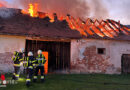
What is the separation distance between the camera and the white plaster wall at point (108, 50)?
1144 centimetres

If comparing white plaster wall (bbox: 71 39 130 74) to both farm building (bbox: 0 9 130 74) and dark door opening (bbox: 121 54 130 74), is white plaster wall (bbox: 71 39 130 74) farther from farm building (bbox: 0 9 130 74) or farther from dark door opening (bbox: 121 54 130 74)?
dark door opening (bbox: 121 54 130 74)

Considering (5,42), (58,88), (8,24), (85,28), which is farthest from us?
(85,28)

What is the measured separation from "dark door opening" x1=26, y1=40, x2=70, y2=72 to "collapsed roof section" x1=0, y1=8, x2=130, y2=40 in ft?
2.69

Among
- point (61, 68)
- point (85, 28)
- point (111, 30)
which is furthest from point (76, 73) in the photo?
point (111, 30)

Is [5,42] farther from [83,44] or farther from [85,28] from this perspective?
[85,28]

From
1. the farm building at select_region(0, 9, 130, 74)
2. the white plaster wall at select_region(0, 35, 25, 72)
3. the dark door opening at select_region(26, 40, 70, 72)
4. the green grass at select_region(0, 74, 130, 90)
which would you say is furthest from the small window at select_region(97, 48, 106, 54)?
the white plaster wall at select_region(0, 35, 25, 72)

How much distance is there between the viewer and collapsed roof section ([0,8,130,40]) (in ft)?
34.8

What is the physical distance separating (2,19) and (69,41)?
602 centimetres

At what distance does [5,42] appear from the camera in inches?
395

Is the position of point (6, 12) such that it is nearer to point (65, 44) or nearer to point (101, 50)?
point (65, 44)

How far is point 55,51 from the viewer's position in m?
11.3

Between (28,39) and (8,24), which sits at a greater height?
(8,24)

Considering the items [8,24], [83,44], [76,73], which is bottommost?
[76,73]

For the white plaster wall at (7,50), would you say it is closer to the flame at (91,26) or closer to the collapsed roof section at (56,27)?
the collapsed roof section at (56,27)
